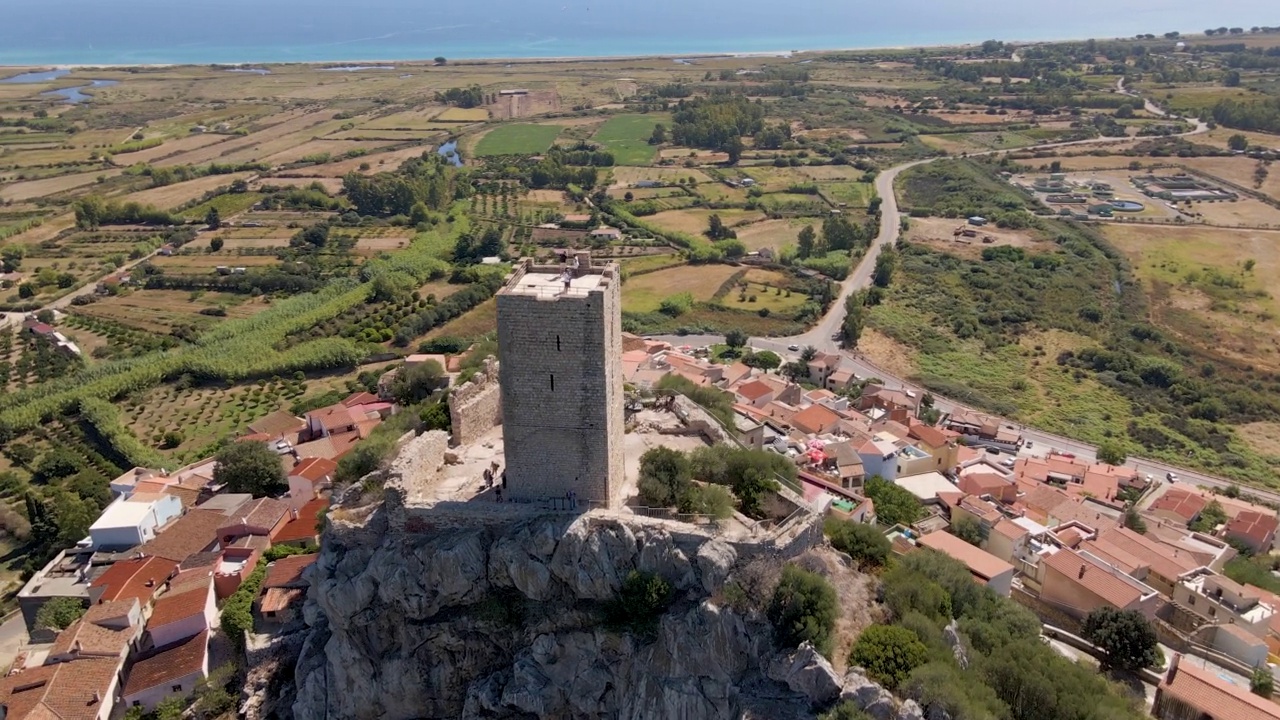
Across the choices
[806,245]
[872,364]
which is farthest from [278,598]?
[806,245]

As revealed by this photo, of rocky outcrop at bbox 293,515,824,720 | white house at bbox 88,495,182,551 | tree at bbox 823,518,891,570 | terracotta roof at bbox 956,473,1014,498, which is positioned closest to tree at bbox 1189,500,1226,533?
terracotta roof at bbox 956,473,1014,498

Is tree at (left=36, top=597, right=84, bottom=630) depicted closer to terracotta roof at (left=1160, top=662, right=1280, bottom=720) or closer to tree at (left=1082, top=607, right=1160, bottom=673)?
tree at (left=1082, top=607, right=1160, bottom=673)

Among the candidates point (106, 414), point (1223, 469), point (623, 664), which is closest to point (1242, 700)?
point (623, 664)

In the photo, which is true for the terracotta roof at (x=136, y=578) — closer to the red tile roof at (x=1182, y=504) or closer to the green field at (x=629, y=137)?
the red tile roof at (x=1182, y=504)

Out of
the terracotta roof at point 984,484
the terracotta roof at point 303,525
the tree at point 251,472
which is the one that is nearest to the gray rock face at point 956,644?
the terracotta roof at point 984,484

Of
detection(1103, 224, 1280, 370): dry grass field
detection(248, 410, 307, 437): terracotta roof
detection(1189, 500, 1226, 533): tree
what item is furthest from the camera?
detection(1103, 224, 1280, 370): dry grass field

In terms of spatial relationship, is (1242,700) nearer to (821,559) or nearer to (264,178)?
(821,559)

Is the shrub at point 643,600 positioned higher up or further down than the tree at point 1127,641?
higher up
